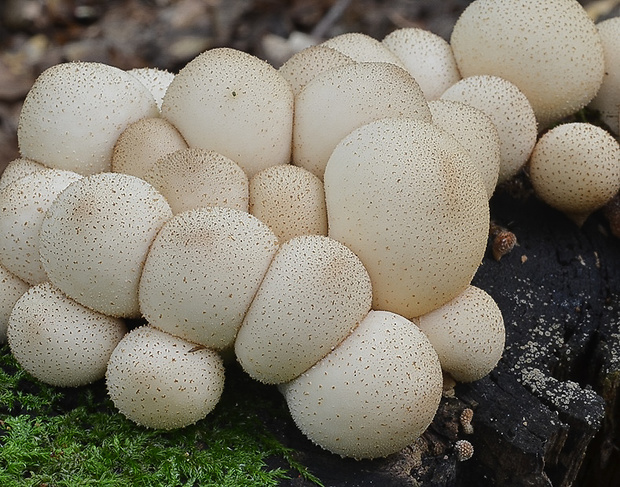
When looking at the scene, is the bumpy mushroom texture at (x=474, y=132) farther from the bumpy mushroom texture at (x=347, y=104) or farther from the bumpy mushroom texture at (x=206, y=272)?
the bumpy mushroom texture at (x=206, y=272)

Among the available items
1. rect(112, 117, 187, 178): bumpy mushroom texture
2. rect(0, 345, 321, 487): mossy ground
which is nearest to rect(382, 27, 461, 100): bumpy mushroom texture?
rect(112, 117, 187, 178): bumpy mushroom texture

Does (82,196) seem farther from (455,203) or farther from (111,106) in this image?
(455,203)

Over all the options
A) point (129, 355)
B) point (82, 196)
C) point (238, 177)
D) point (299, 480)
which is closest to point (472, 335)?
point (299, 480)

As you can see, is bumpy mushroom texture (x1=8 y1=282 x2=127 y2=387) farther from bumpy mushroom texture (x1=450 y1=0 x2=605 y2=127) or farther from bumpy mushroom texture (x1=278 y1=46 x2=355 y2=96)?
→ bumpy mushroom texture (x1=450 y1=0 x2=605 y2=127)

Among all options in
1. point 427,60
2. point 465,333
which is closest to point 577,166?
point 427,60

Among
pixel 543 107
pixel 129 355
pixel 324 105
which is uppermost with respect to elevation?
pixel 324 105

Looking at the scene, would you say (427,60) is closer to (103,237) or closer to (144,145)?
(144,145)
